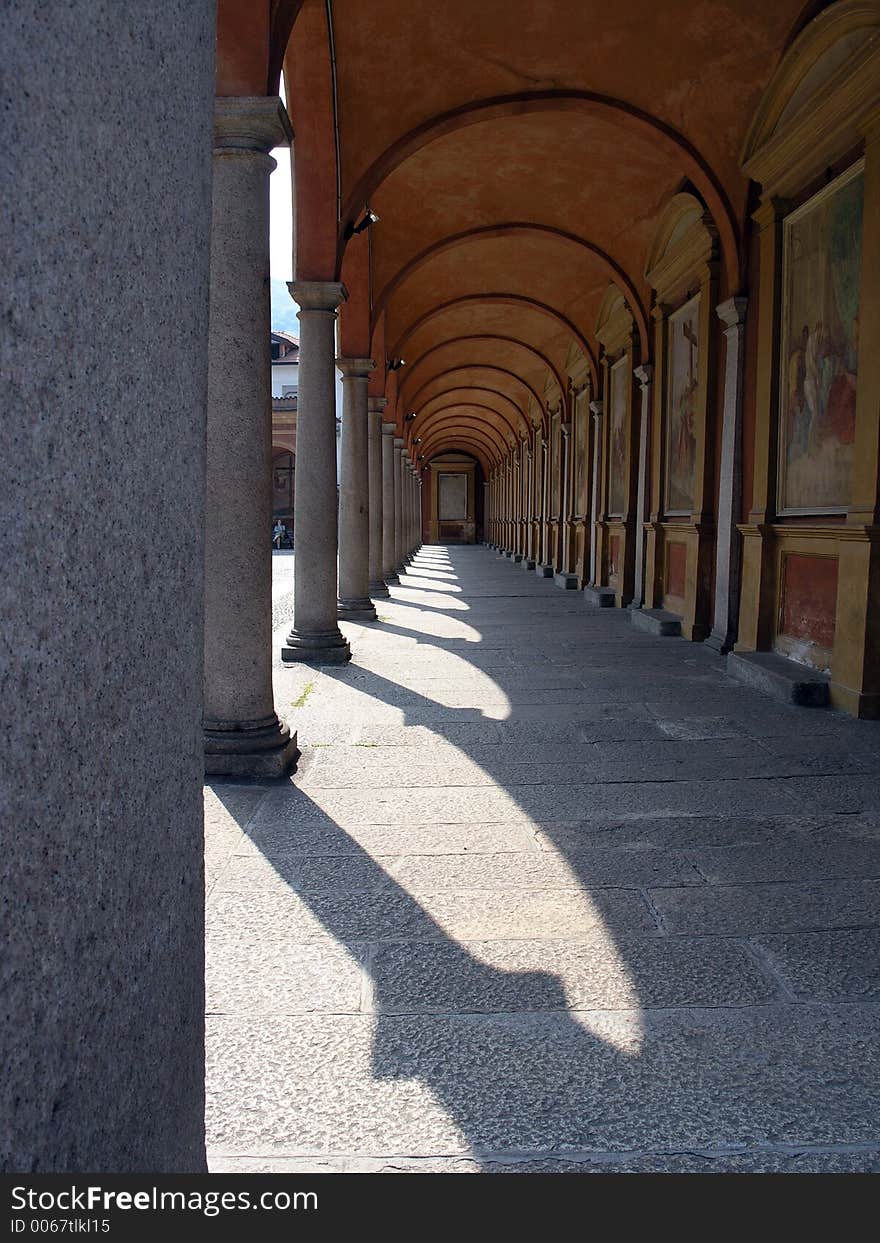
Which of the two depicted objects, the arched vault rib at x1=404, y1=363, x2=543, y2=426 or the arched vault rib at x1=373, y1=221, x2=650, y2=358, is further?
the arched vault rib at x1=404, y1=363, x2=543, y2=426

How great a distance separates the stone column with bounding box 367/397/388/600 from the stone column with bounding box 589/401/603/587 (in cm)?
370

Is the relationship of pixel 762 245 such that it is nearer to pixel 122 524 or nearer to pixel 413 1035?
pixel 413 1035

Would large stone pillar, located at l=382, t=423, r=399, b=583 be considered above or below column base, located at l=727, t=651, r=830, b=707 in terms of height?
above

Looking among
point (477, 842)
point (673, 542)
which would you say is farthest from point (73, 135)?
point (673, 542)

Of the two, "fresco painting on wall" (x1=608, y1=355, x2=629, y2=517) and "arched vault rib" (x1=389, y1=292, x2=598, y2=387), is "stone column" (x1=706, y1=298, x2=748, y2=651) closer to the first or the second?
"fresco painting on wall" (x1=608, y1=355, x2=629, y2=517)

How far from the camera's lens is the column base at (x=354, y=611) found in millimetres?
12078

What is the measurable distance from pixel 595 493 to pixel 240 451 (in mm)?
12967

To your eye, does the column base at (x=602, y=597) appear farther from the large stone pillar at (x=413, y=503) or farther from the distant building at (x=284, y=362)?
the distant building at (x=284, y=362)

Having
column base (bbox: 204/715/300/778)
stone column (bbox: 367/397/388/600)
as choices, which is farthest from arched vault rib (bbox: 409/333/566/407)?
column base (bbox: 204/715/300/778)

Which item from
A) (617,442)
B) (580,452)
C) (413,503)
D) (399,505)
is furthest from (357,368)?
(413,503)

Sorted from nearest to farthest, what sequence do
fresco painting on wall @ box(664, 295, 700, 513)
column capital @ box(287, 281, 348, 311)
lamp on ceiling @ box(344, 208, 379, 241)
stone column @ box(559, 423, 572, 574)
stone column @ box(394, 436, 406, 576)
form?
column capital @ box(287, 281, 348, 311)
lamp on ceiling @ box(344, 208, 379, 241)
fresco painting on wall @ box(664, 295, 700, 513)
stone column @ box(559, 423, 572, 574)
stone column @ box(394, 436, 406, 576)

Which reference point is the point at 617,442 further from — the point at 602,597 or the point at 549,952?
the point at 549,952

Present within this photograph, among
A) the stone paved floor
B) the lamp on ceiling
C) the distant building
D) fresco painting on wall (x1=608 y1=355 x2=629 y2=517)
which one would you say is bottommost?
the stone paved floor

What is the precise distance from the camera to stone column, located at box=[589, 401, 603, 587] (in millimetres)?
16641
